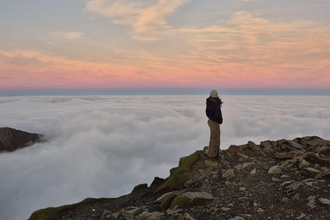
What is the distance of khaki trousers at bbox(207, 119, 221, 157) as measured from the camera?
15013mm

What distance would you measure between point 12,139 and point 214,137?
145881 millimetres

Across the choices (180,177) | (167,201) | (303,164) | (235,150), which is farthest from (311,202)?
(235,150)

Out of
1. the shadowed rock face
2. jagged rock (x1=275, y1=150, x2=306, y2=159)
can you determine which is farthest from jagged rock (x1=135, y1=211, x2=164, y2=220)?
the shadowed rock face

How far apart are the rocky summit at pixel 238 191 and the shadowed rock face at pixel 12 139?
136640 mm

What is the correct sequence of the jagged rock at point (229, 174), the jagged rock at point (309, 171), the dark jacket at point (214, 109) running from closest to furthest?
the jagged rock at point (309, 171)
the jagged rock at point (229, 174)
the dark jacket at point (214, 109)

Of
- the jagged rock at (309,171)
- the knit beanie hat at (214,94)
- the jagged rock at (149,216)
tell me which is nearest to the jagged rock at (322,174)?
the jagged rock at (309,171)

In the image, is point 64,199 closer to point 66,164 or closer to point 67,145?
point 66,164

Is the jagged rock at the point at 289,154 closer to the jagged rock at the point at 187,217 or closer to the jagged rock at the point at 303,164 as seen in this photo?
the jagged rock at the point at 303,164

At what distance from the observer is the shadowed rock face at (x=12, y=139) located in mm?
129375

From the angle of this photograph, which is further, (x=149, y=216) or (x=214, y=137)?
(x=214, y=137)

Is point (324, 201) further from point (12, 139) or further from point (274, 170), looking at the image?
point (12, 139)

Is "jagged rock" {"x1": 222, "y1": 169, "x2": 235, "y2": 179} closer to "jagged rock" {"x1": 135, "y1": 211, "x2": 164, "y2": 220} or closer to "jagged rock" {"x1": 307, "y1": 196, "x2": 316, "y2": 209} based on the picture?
"jagged rock" {"x1": 307, "y1": 196, "x2": 316, "y2": 209}

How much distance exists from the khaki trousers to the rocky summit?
46 centimetres

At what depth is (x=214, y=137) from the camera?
15.1 metres
